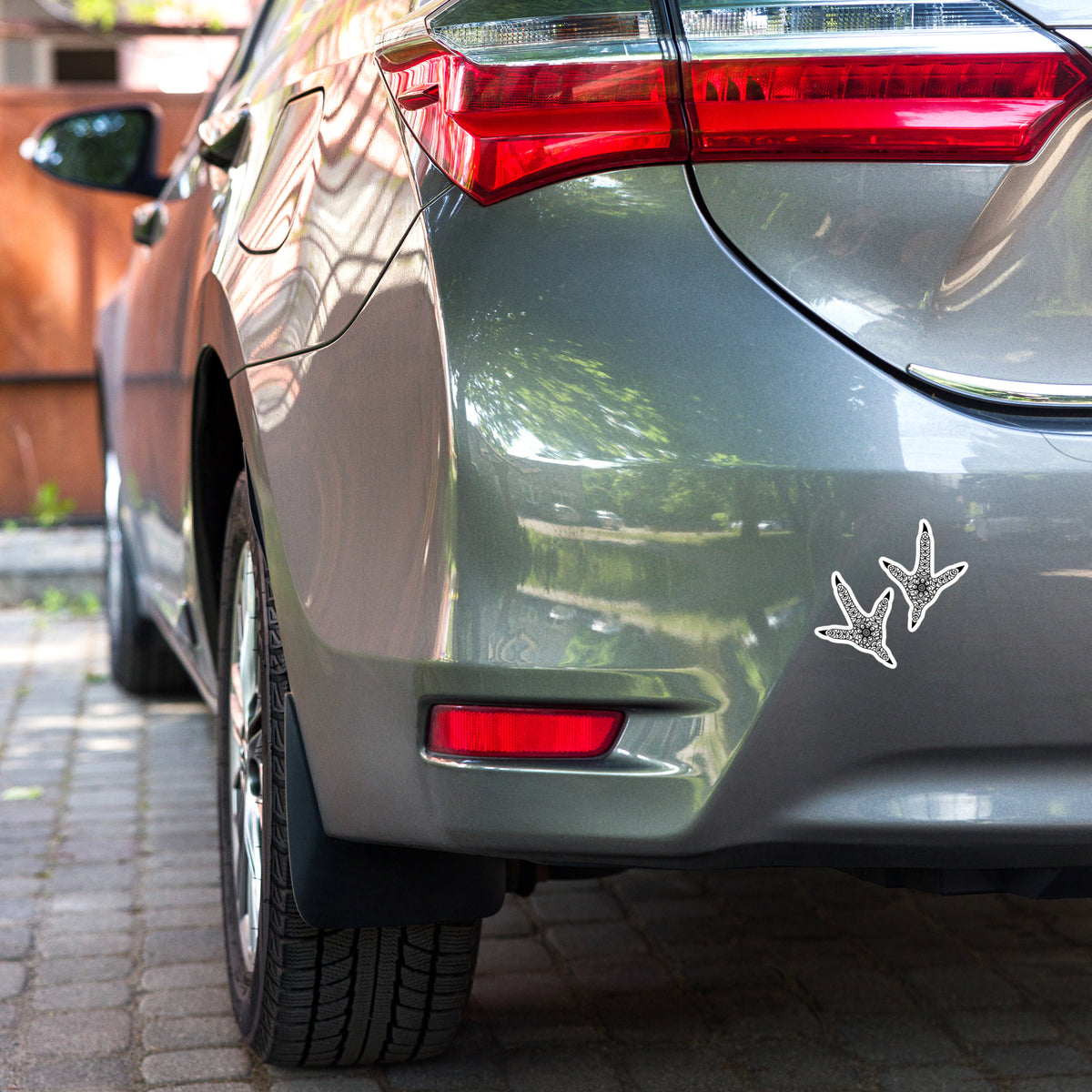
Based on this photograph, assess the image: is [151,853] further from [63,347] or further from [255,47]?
[63,347]

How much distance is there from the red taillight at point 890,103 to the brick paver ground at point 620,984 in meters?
1.37

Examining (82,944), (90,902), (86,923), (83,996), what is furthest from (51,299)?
(83,996)

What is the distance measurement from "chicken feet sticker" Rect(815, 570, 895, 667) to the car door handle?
1.23m

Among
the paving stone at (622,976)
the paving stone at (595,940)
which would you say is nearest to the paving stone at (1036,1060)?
the paving stone at (622,976)

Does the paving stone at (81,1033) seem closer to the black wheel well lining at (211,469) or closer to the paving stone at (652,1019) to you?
the black wheel well lining at (211,469)

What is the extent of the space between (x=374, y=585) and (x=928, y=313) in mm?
646

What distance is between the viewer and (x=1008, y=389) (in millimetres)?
1474

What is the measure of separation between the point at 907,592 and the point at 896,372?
22 cm

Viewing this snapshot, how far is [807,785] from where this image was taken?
149 centimetres

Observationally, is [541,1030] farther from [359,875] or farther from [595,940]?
[359,875]

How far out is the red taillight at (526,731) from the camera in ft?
4.96

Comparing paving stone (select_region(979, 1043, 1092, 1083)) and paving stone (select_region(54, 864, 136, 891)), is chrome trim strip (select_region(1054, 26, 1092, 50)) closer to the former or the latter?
paving stone (select_region(979, 1043, 1092, 1083))

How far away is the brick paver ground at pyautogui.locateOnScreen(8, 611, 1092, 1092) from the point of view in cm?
220

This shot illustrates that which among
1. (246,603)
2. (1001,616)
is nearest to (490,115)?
(1001,616)
